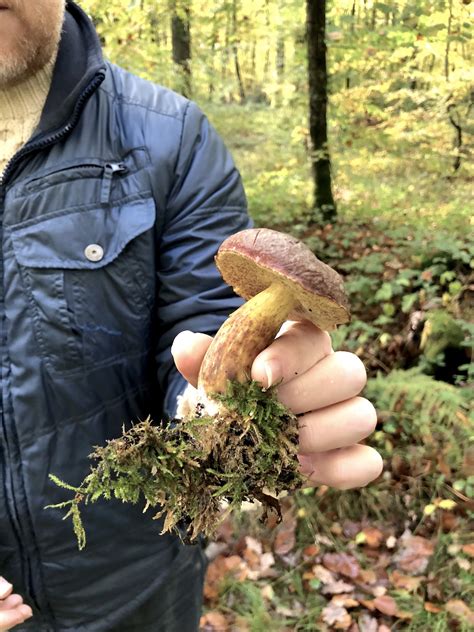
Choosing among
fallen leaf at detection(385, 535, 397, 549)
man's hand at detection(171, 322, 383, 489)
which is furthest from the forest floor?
man's hand at detection(171, 322, 383, 489)

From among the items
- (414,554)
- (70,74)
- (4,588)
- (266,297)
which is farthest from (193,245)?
(414,554)

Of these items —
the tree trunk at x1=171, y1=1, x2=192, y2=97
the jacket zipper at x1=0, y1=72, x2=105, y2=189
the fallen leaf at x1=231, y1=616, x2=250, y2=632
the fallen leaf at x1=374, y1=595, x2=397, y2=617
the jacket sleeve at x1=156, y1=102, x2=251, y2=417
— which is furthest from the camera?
the tree trunk at x1=171, y1=1, x2=192, y2=97

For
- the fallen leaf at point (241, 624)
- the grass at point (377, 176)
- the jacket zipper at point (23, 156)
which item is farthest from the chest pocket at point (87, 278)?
the grass at point (377, 176)

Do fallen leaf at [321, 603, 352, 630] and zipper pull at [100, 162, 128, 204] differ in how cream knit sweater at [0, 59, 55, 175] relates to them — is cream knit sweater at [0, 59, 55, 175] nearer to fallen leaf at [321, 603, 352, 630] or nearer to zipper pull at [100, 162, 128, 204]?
zipper pull at [100, 162, 128, 204]

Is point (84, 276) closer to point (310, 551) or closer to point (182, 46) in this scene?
point (310, 551)

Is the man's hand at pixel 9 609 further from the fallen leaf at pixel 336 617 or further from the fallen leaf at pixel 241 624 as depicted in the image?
the fallen leaf at pixel 336 617

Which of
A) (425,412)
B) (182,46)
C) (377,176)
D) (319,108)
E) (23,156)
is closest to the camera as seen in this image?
(23,156)
